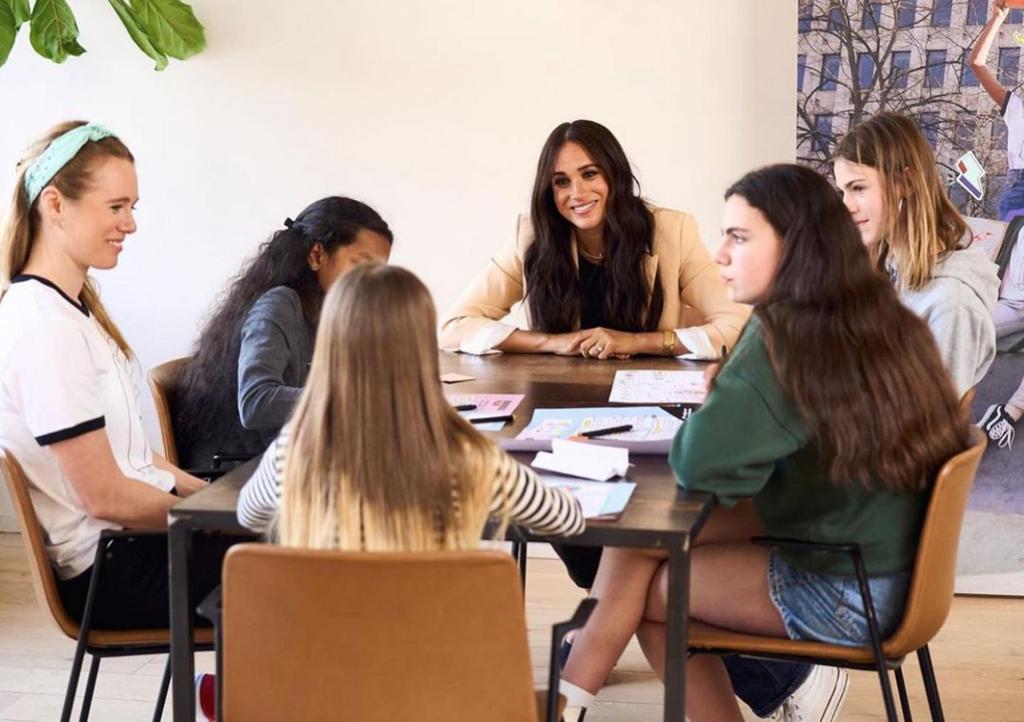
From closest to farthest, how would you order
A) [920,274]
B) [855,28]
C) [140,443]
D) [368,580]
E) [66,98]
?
[368,580] < [140,443] < [920,274] < [855,28] < [66,98]

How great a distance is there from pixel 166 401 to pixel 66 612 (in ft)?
2.28

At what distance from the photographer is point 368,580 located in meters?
1.54

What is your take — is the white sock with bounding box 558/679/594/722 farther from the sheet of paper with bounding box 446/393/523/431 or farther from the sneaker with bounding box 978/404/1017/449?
the sneaker with bounding box 978/404/1017/449

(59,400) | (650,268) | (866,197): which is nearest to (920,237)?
(866,197)

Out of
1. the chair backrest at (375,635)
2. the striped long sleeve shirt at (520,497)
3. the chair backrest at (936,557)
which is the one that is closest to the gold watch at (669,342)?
the chair backrest at (936,557)

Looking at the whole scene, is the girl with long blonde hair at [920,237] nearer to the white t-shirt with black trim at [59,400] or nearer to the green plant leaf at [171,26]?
the white t-shirt with black trim at [59,400]

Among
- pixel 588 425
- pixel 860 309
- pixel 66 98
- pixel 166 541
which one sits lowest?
pixel 166 541

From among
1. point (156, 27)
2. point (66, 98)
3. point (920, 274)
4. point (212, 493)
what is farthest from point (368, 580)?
point (66, 98)

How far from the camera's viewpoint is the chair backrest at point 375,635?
1540mm

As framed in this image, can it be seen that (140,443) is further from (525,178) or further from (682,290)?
(525,178)

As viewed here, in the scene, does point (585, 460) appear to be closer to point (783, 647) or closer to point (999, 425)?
point (783, 647)

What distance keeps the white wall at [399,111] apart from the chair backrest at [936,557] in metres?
1.96

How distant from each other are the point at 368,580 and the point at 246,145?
2.98 metres

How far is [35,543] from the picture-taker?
223cm
